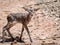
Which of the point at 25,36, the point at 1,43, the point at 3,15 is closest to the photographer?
the point at 1,43

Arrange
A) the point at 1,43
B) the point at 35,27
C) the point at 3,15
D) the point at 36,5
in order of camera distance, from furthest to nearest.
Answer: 1. the point at 36,5
2. the point at 3,15
3. the point at 35,27
4. the point at 1,43

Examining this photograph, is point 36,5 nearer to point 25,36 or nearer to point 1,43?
point 25,36

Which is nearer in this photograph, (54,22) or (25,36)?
(25,36)

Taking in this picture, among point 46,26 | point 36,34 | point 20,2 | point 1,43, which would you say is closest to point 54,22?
point 46,26

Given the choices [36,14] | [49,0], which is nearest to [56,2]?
[49,0]

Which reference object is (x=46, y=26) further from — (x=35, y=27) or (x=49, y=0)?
(x=49, y=0)

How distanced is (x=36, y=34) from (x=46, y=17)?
163 centimetres

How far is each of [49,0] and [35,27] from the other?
2.35 metres

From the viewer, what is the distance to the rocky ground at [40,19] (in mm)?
9344

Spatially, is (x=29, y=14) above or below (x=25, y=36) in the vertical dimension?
above

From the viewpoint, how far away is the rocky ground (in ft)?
30.7

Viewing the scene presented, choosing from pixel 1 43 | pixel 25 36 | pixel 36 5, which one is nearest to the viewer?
pixel 1 43

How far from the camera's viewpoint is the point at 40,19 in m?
11.0

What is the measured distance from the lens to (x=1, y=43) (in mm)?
8078
